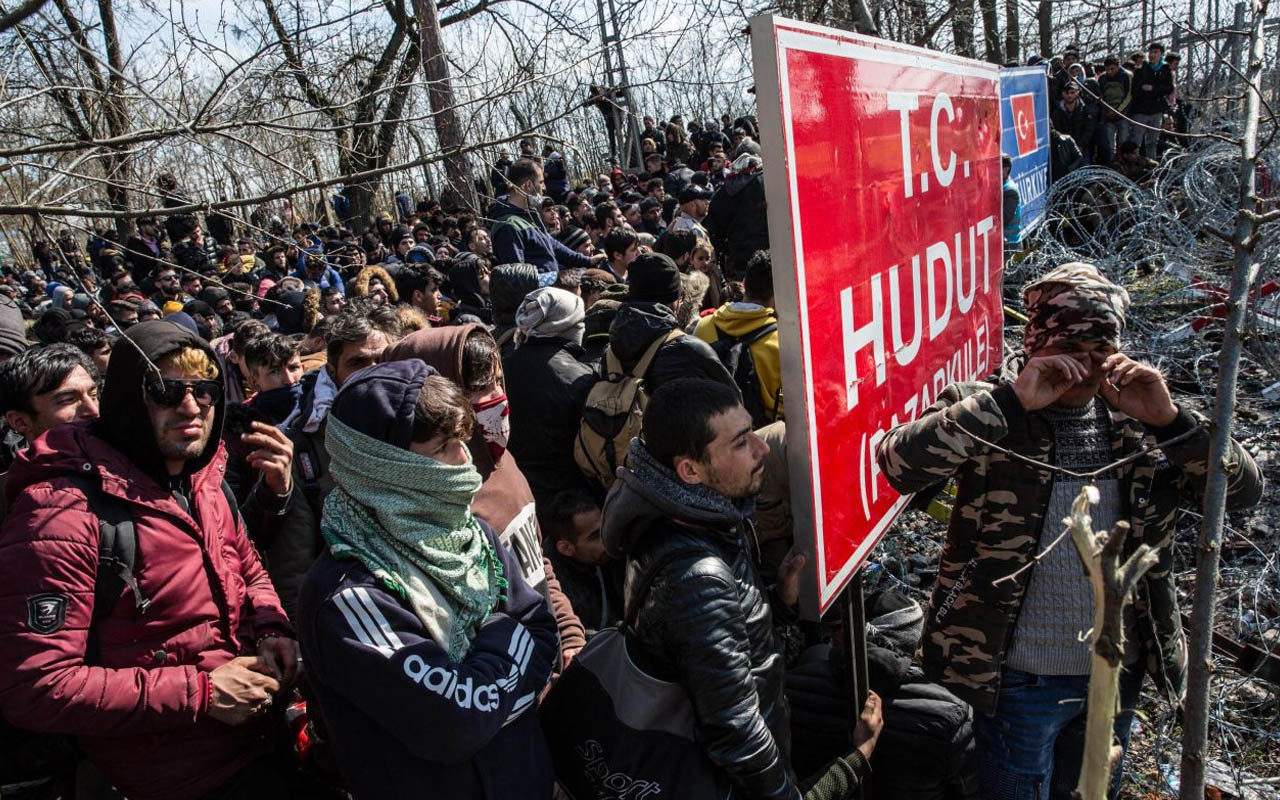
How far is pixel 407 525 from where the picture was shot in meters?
1.84

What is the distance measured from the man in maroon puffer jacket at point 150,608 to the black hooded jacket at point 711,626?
1.07 m

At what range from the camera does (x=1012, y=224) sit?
7.54 m

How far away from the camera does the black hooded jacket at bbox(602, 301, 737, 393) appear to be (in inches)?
133

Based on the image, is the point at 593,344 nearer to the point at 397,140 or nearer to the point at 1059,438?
the point at 397,140

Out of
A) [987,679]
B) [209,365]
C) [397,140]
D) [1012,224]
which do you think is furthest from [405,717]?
[1012,224]

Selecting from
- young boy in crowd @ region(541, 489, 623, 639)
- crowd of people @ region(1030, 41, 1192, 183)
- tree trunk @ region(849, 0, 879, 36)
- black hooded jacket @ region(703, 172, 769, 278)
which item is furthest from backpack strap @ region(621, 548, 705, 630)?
crowd of people @ region(1030, 41, 1192, 183)

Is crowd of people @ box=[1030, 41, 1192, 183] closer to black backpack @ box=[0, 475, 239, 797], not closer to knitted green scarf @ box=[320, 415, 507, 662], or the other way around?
knitted green scarf @ box=[320, 415, 507, 662]

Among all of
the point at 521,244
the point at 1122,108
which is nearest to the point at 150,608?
the point at 521,244

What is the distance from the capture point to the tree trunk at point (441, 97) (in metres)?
2.90

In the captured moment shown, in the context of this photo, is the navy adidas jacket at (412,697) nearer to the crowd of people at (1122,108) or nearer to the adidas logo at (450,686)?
the adidas logo at (450,686)

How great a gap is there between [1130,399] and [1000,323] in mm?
836

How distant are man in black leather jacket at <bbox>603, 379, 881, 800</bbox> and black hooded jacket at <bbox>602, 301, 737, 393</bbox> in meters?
1.31

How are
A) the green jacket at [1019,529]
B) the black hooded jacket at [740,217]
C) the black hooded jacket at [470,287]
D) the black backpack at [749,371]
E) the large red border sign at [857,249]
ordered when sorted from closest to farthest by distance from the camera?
the large red border sign at [857,249], the green jacket at [1019,529], the black backpack at [749,371], the black hooded jacket at [470,287], the black hooded jacket at [740,217]

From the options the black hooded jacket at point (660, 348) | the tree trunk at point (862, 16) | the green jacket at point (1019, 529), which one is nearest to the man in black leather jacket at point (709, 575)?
the green jacket at point (1019, 529)
